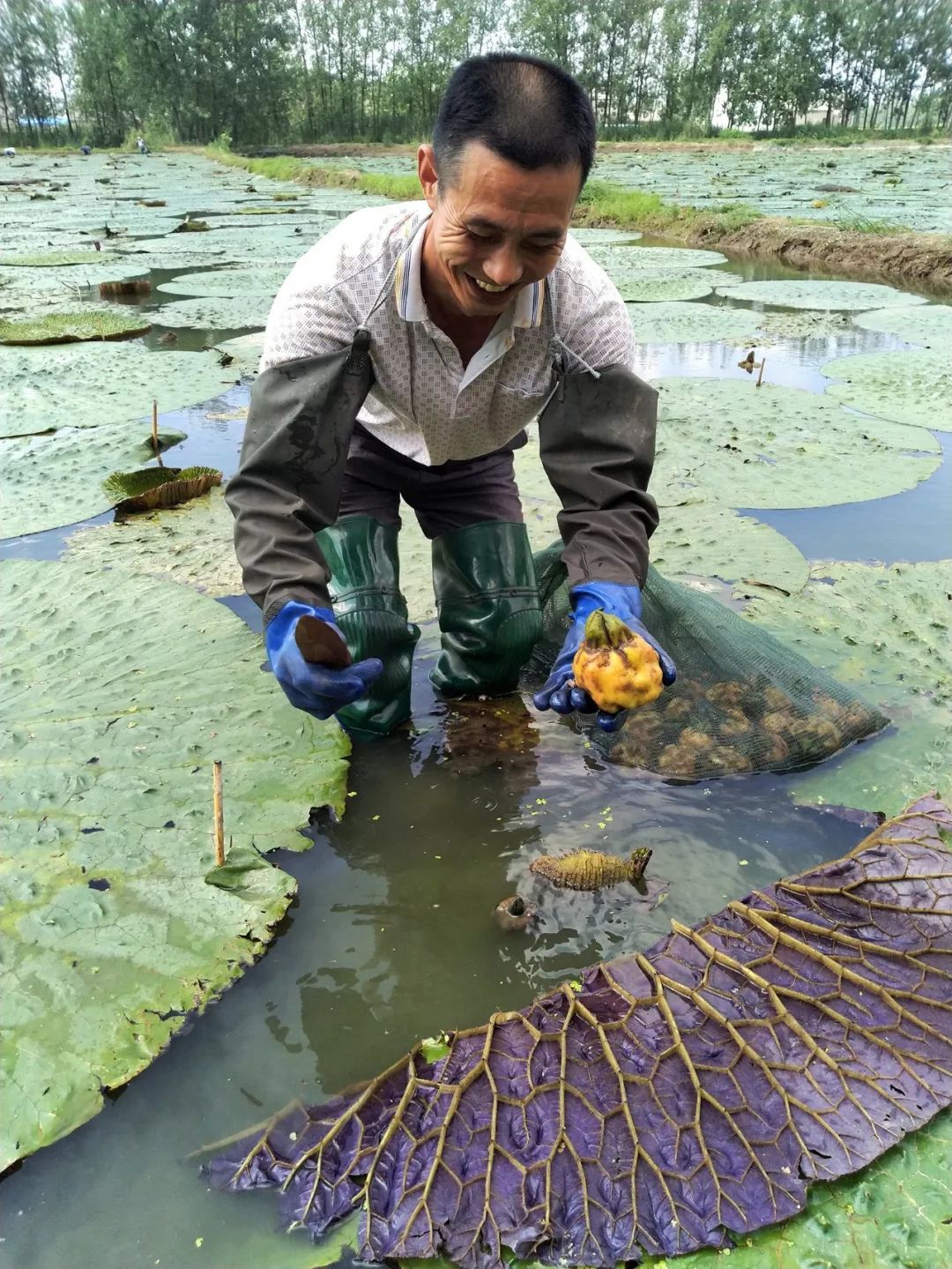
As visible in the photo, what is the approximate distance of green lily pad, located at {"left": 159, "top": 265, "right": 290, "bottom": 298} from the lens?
7750 mm

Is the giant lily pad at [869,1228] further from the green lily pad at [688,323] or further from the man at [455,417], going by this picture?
the green lily pad at [688,323]

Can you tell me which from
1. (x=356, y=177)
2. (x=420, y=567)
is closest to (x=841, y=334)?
(x=420, y=567)

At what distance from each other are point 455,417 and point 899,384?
3556 millimetres

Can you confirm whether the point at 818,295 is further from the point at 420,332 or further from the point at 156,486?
the point at 420,332

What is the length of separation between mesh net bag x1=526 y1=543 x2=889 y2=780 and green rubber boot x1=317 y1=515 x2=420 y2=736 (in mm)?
Result: 517

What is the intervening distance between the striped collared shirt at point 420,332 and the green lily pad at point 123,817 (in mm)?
737

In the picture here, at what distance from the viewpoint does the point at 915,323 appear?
6.08m

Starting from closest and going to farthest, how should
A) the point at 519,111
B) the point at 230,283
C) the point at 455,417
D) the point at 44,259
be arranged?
the point at 519,111, the point at 455,417, the point at 230,283, the point at 44,259

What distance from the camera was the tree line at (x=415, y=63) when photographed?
36.8m

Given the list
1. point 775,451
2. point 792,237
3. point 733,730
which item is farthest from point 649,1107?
point 792,237

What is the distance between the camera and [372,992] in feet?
4.98

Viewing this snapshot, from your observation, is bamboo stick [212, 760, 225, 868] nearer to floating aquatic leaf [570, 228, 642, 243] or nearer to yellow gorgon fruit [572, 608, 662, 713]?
yellow gorgon fruit [572, 608, 662, 713]

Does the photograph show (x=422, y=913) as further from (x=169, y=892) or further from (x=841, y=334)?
(x=841, y=334)

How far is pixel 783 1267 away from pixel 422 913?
2.60ft
